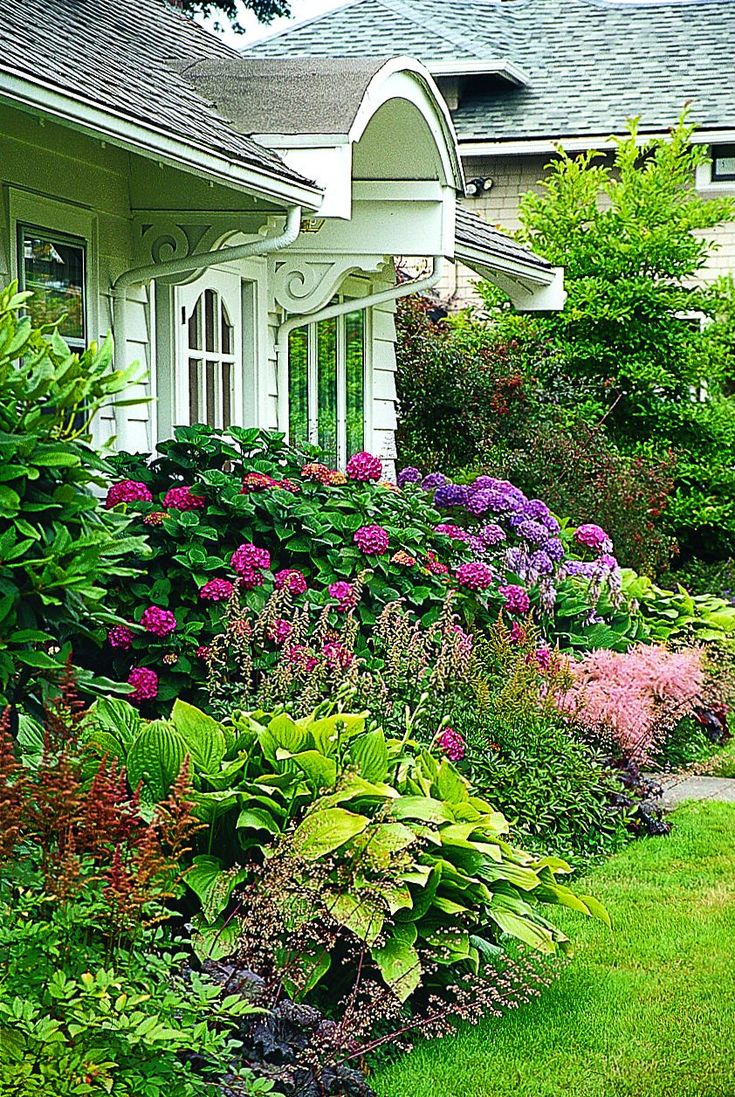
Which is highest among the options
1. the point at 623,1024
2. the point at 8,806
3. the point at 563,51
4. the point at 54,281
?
the point at 563,51

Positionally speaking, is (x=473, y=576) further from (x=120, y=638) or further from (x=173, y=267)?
(x=173, y=267)

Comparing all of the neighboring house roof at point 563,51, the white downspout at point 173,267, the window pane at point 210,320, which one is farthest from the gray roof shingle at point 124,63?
the neighboring house roof at point 563,51

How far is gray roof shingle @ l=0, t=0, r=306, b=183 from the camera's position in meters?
5.75

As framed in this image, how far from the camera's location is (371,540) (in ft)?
23.2

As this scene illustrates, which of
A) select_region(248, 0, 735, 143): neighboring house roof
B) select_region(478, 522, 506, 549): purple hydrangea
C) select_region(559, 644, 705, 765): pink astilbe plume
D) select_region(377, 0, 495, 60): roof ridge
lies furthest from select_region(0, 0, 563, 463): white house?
select_region(377, 0, 495, 60): roof ridge

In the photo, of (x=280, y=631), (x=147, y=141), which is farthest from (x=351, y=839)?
(x=147, y=141)

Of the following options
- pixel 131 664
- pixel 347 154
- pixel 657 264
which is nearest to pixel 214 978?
pixel 131 664

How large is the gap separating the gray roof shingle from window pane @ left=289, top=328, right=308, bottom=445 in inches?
77.9

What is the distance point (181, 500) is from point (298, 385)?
3525mm

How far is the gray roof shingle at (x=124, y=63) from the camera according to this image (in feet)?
18.9

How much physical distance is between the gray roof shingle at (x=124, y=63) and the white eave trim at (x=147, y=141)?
3 cm

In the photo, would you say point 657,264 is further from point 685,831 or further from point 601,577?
point 685,831

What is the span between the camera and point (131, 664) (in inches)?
258

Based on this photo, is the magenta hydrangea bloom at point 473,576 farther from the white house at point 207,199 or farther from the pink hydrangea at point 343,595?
the white house at point 207,199
